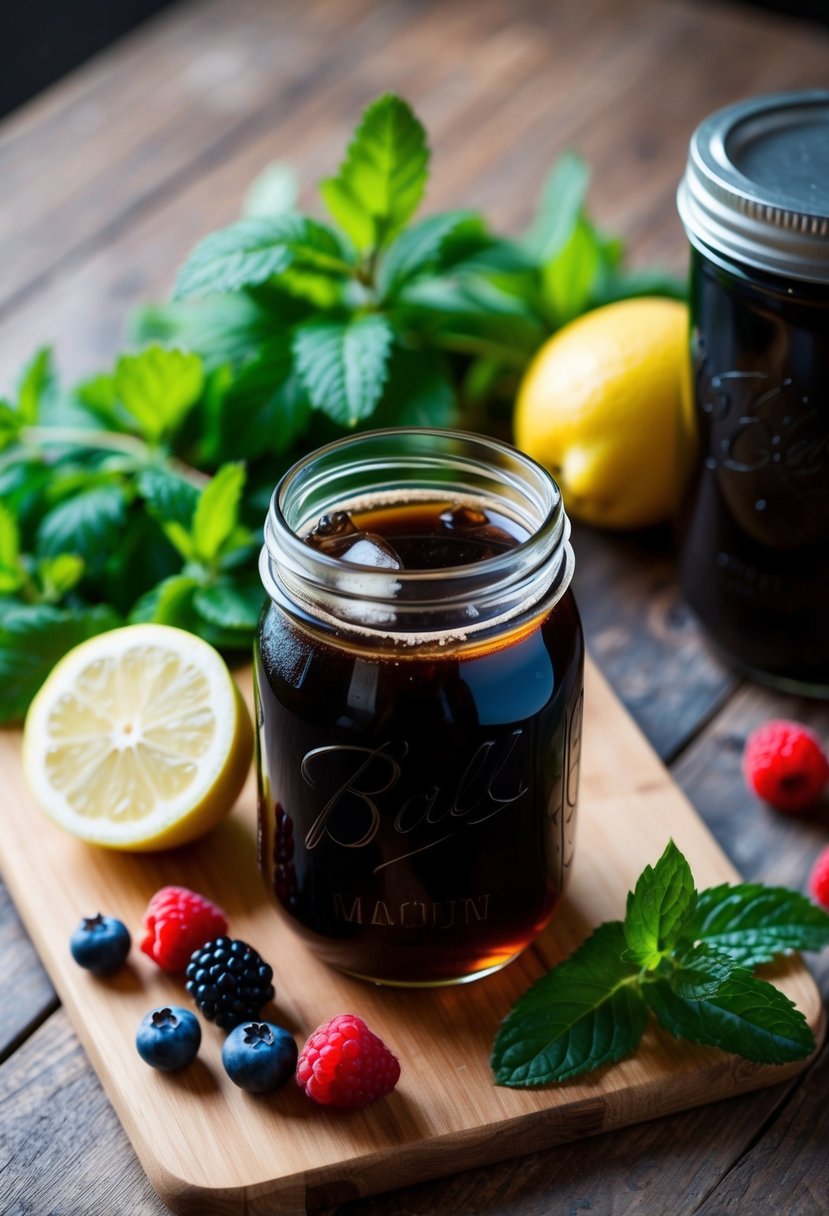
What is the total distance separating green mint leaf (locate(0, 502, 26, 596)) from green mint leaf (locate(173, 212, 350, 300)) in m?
0.26

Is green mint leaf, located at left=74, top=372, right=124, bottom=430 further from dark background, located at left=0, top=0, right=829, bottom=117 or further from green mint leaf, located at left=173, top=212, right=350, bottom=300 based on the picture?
dark background, located at left=0, top=0, right=829, bottom=117

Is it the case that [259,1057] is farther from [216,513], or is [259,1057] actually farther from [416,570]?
[216,513]

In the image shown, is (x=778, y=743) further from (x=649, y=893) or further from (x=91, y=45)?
(x=91, y=45)

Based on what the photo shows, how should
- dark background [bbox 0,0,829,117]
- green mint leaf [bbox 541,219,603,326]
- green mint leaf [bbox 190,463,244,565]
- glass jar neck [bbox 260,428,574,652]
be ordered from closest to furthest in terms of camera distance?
glass jar neck [bbox 260,428,574,652] → green mint leaf [bbox 190,463,244,565] → green mint leaf [bbox 541,219,603,326] → dark background [bbox 0,0,829,117]

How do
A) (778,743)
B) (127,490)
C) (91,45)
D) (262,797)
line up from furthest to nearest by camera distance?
(91,45)
(127,490)
(778,743)
(262,797)

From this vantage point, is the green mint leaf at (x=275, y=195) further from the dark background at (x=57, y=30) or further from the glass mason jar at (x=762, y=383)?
the dark background at (x=57, y=30)

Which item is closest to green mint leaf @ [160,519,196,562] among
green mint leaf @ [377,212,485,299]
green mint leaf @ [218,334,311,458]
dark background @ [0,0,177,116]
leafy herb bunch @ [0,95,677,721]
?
leafy herb bunch @ [0,95,677,721]

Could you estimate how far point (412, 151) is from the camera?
4.20 feet

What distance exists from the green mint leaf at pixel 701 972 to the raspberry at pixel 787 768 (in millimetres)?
248

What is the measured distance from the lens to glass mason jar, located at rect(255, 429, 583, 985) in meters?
0.88

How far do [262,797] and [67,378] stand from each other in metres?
0.77

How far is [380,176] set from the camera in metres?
1.30

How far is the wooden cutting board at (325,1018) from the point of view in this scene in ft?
3.00

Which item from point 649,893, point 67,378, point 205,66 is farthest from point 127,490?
point 205,66
